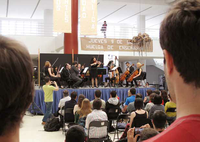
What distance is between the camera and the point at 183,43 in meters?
0.66

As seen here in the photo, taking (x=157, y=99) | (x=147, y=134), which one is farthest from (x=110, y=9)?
(x=147, y=134)

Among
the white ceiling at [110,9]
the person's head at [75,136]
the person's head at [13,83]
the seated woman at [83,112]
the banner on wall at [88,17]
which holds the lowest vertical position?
the seated woman at [83,112]

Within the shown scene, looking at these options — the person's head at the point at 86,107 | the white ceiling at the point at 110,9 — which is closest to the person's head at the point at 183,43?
the person's head at the point at 86,107

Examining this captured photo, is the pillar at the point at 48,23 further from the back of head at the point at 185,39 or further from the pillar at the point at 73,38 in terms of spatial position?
the back of head at the point at 185,39

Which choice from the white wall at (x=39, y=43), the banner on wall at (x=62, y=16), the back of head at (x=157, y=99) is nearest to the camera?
the back of head at (x=157, y=99)

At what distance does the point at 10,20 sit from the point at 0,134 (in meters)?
20.5

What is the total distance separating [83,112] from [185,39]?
4.63 metres

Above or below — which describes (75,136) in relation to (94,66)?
below

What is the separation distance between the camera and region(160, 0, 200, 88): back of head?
0.65 m

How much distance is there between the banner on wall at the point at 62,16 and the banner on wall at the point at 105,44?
2.46 metres

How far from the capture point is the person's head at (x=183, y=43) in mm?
649

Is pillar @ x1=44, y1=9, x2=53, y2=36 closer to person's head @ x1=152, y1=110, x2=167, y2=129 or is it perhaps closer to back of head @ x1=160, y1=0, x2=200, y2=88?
person's head @ x1=152, y1=110, x2=167, y2=129

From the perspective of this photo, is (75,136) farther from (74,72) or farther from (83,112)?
(74,72)

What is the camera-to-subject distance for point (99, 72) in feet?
34.5
